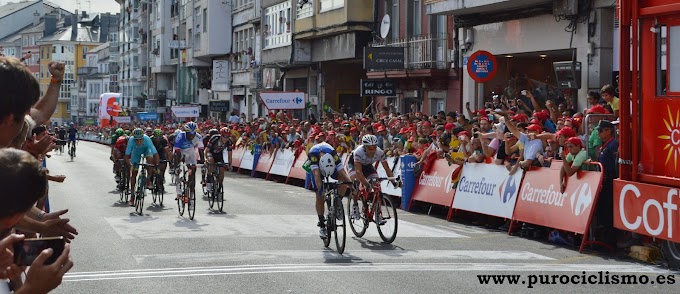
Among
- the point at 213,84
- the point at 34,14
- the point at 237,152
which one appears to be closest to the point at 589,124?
the point at 237,152

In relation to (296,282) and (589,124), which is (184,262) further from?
(589,124)

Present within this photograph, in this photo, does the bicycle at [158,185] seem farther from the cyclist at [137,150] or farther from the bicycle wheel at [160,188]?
the cyclist at [137,150]

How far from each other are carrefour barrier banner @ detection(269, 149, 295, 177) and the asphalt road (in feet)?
35.3

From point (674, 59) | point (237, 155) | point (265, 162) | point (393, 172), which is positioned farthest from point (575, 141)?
point (237, 155)

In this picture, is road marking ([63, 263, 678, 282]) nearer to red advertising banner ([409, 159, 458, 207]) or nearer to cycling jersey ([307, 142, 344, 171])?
cycling jersey ([307, 142, 344, 171])


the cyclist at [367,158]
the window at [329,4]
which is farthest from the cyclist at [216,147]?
the window at [329,4]

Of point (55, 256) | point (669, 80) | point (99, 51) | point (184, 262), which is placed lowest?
point (184, 262)

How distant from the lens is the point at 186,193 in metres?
19.2

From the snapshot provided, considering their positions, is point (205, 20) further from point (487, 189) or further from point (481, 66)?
point (487, 189)

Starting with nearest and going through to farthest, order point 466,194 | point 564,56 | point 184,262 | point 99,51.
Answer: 1. point 184,262
2. point 466,194
3. point 564,56
4. point 99,51

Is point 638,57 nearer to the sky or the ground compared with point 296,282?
nearer to the sky

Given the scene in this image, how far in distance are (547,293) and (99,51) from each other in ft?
455

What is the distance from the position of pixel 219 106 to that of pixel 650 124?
51707mm

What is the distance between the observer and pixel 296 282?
431 inches
